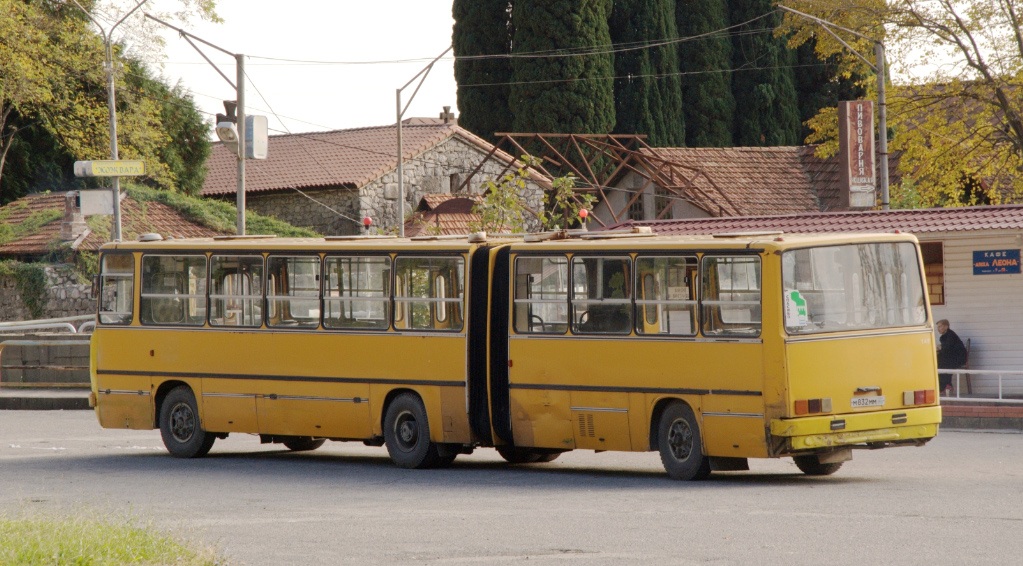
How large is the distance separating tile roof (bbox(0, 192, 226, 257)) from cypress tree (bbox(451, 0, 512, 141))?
20772mm

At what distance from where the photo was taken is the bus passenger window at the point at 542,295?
1612 centimetres

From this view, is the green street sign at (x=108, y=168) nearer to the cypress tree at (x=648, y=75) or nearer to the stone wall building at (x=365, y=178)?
the stone wall building at (x=365, y=178)

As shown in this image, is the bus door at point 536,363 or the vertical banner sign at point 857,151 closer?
the bus door at point 536,363

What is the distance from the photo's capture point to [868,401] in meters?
14.6

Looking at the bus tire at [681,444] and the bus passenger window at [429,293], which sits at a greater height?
A: the bus passenger window at [429,293]

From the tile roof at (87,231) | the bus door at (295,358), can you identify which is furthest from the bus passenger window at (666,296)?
the tile roof at (87,231)

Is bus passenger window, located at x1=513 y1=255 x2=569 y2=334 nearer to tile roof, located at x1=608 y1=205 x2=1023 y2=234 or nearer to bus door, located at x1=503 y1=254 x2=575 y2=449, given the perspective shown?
bus door, located at x1=503 y1=254 x2=575 y2=449

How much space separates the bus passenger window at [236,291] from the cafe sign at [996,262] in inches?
524

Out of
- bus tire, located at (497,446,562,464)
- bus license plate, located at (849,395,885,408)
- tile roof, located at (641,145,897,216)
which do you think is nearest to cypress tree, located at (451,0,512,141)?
tile roof, located at (641,145,897,216)

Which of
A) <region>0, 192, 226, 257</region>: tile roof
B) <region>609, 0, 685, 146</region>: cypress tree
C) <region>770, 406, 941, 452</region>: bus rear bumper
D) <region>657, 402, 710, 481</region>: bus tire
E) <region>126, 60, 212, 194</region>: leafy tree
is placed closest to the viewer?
<region>770, 406, 941, 452</region>: bus rear bumper

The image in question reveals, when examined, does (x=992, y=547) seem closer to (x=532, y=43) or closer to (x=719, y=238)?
(x=719, y=238)

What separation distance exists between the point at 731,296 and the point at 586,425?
7.00 feet

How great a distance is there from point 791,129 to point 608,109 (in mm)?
9303

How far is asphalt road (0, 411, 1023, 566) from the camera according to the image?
401 inches
